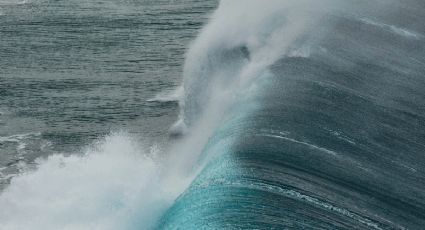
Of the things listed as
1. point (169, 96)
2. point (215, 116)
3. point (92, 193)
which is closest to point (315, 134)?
point (215, 116)

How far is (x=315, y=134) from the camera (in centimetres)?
3441

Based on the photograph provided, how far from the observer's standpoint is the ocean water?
101ft

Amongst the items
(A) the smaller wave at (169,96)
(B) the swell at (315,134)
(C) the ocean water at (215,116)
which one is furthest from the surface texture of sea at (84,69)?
(B) the swell at (315,134)

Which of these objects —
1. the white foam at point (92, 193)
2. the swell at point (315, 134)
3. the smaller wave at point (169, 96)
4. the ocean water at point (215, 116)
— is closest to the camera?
the swell at point (315, 134)

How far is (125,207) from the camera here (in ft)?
108

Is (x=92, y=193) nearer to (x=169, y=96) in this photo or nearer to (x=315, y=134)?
(x=315, y=134)

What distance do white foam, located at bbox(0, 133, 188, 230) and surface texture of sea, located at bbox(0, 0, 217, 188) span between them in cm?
231

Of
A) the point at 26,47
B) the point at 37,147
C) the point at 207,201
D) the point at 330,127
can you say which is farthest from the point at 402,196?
the point at 26,47

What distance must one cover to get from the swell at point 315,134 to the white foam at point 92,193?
170cm

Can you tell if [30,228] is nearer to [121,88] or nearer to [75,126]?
[75,126]

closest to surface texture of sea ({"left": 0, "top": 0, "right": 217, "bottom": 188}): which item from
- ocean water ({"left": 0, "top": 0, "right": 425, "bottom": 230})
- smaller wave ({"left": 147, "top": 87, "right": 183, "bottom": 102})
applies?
ocean water ({"left": 0, "top": 0, "right": 425, "bottom": 230})

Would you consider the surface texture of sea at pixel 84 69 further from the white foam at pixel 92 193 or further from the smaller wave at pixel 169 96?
the white foam at pixel 92 193

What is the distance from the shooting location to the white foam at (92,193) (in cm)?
3266

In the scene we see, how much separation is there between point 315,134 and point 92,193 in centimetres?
1038
